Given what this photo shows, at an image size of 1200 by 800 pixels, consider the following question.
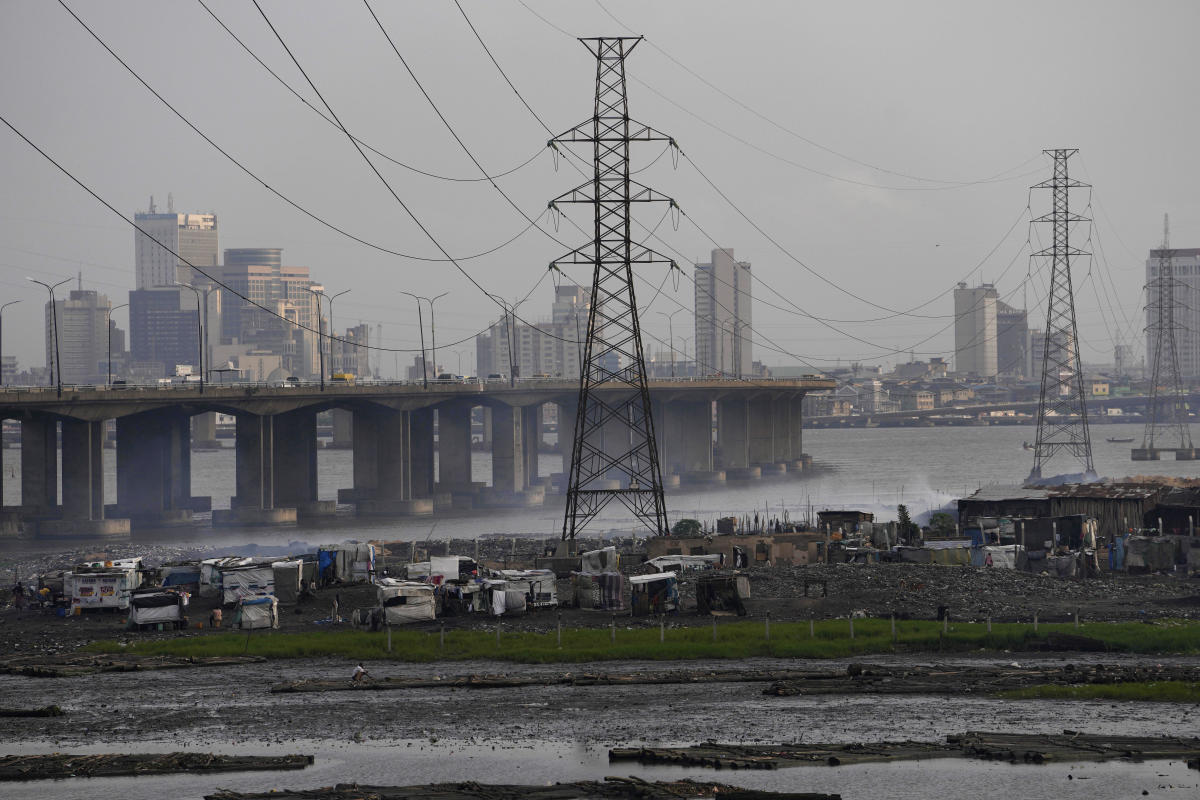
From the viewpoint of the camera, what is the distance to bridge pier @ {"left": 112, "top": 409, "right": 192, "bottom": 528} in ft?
410

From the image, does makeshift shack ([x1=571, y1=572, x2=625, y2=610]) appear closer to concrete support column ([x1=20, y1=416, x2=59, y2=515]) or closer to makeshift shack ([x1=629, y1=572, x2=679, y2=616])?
makeshift shack ([x1=629, y1=572, x2=679, y2=616])

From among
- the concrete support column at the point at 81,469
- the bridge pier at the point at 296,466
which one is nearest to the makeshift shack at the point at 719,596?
the concrete support column at the point at 81,469

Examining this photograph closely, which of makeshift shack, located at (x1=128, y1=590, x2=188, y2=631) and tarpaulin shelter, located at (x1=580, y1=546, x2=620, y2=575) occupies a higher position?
tarpaulin shelter, located at (x1=580, y1=546, x2=620, y2=575)

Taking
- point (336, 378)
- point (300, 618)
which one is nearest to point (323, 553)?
point (300, 618)

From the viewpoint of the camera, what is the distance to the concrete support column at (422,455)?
150 meters

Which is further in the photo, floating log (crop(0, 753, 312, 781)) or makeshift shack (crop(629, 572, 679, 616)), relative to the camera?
makeshift shack (crop(629, 572, 679, 616))

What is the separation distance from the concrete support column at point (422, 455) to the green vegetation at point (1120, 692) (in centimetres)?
11642

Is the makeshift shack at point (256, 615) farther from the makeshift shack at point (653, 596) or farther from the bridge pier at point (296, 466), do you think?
the bridge pier at point (296, 466)

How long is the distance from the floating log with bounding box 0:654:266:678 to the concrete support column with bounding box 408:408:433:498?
104 m

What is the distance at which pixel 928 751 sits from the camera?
2944 centimetres

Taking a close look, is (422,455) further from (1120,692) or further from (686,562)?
(1120,692)

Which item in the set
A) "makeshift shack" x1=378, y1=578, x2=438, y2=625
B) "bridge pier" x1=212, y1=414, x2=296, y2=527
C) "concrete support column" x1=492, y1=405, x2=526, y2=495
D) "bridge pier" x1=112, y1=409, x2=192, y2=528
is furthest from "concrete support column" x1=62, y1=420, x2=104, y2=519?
"makeshift shack" x1=378, y1=578, x2=438, y2=625

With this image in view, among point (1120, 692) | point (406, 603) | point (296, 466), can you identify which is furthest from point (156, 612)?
point (296, 466)

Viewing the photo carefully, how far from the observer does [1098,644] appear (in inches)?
1649
